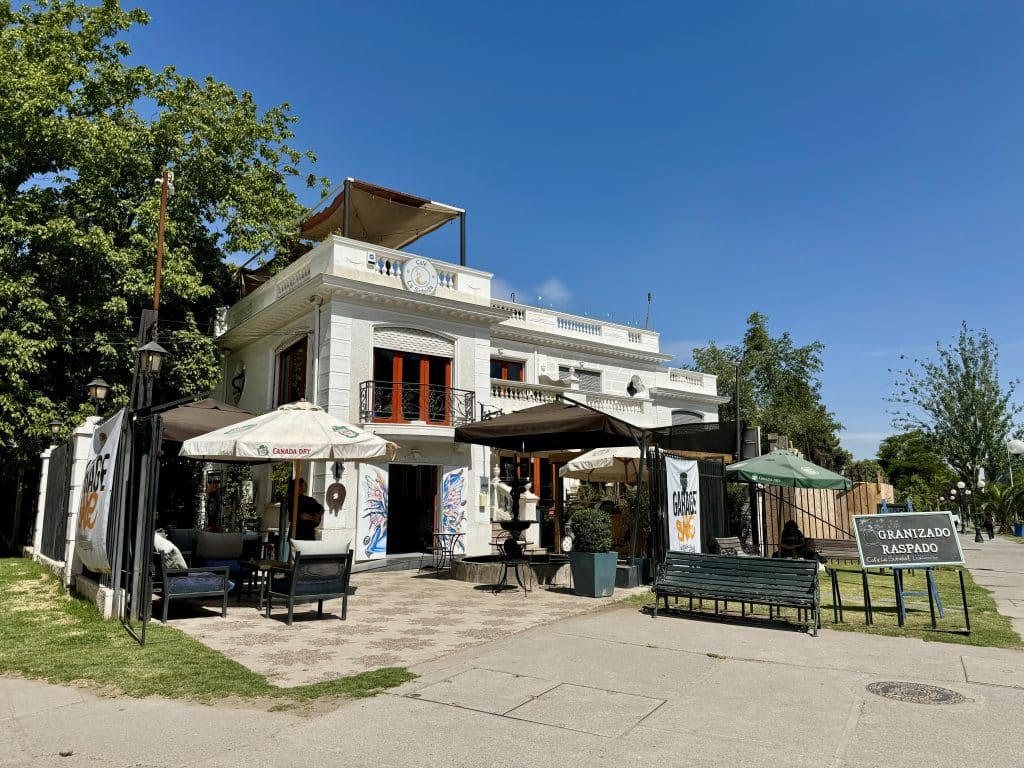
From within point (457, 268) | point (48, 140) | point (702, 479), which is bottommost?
point (702, 479)

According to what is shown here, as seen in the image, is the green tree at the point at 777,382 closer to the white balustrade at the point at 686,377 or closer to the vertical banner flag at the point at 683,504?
the white balustrade at the point at 686,377

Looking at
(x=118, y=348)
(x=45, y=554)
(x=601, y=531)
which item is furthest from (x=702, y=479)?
(x=118, y=348)

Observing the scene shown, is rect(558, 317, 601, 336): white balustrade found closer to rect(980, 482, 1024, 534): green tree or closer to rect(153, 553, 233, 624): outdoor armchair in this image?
rect(153, 553, 233, 624): outdoor armchair

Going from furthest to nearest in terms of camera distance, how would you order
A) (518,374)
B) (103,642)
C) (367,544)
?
(518,374) → (367,544) → (103,642)

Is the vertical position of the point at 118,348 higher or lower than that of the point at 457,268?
lower

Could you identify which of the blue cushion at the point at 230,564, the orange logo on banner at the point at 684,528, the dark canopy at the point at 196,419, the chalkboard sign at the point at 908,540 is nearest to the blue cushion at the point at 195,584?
the blue cushion at the point at 230,564

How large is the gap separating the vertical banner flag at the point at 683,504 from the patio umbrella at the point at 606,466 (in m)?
3.32

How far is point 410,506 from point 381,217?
8445mm

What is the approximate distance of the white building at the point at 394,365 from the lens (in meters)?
17.0

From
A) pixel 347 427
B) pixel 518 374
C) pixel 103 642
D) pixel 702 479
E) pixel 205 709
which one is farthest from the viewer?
pixel 518 374

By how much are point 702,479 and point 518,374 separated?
11.2 m

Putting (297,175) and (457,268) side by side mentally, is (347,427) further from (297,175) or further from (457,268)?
(297,175)

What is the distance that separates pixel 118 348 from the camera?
18.6 meters

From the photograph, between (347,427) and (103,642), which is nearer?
(103,642)
